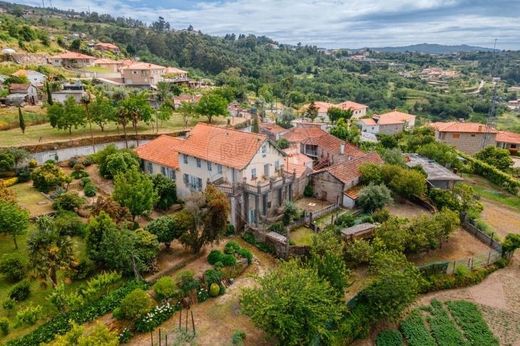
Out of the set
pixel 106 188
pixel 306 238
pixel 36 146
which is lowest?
pixel 306 238

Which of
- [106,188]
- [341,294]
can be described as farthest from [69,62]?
[341,294]

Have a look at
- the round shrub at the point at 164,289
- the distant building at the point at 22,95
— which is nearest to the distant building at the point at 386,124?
the distant building at the point at 22,95

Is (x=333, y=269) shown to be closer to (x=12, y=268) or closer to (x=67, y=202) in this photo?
(x=12, y=268)

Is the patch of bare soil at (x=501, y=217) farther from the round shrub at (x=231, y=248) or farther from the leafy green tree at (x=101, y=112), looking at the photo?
the leafy green tree at (x=101, y=112)

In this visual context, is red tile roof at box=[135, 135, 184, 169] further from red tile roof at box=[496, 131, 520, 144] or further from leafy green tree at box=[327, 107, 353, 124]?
red tile roof at box=[496, 131, 520, 144]

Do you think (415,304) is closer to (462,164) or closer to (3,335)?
(3,335)

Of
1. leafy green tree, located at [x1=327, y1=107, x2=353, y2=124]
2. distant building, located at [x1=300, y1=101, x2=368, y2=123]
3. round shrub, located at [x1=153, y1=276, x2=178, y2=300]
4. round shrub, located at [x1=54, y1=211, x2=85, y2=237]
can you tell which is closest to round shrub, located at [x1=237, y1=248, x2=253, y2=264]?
round shrub, located at [x1=153, y1=276, x2=178, y2=300]

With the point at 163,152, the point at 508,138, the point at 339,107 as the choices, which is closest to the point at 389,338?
the point at 163,152
